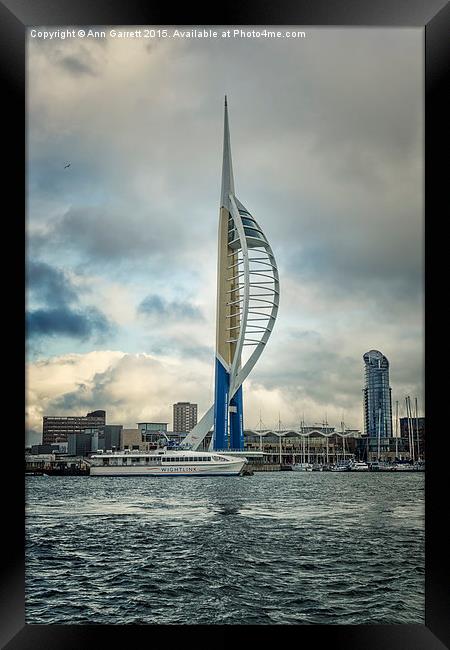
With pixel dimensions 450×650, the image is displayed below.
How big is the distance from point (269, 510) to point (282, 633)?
6.59 meters

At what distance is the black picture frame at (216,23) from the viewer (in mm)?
3141

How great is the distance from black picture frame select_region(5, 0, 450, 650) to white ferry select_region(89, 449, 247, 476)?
14738 millimetres

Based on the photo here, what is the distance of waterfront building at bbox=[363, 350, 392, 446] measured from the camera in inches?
670

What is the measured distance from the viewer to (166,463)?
62.2 feet

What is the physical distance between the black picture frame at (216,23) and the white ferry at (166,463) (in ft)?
48.4

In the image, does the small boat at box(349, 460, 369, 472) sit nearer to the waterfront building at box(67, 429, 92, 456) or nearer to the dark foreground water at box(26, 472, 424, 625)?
the waterfront building at box(67, 429, 92, 456)

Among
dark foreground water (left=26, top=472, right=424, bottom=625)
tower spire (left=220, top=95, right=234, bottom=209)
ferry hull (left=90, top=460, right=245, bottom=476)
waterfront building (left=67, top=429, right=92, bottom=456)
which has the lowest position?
ferry hull (left=90, top=460, right=245, bottom=476)

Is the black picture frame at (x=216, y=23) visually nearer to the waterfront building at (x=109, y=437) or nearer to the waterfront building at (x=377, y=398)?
the waterfront building at (x=377, y=398)

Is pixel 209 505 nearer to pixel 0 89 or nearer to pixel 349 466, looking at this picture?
pixel 0 89

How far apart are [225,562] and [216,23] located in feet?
13.6

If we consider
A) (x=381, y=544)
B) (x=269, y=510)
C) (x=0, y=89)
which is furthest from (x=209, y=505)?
(x=0, y=89)

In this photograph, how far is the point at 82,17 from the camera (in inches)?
128

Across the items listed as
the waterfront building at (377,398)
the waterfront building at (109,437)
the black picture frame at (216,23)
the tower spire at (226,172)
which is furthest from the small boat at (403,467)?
the black picture frame at (216,23)

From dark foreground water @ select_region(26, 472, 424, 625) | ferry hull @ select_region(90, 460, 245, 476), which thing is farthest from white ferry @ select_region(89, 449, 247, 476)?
A: dark foreground water @ select_region(26, 472, 424, 625)
